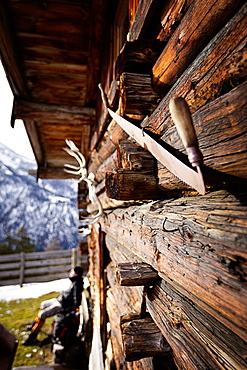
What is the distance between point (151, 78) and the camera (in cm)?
119

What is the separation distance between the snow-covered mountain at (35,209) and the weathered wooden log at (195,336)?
34167 mm

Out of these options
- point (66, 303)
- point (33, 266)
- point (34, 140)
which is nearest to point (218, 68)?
point (34, 140)

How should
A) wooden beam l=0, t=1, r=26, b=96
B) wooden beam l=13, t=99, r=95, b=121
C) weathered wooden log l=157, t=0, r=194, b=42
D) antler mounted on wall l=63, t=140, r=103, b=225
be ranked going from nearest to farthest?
weathered wooden log l=157, t=0, r=194, b=42
wooden beam l=0, t=1, r=26, b=96
antler mounted on wall l=63, t=140, r=103, b=225
wooden beam l=13, t=99, r=95, b=121

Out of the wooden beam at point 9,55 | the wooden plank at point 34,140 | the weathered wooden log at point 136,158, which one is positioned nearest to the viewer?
the weathered wooden log at point 136,158

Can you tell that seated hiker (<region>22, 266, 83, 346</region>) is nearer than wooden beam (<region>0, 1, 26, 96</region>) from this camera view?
No

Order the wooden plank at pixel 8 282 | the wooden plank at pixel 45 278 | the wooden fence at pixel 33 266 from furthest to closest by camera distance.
Result: the wooden plank at pixel 45 278
the wooden fence at pixel 33 266
the wooden plank at pixel 8 282

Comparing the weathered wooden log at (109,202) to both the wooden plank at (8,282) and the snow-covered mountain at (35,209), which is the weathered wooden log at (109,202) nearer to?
the wooden plank at (8,282)

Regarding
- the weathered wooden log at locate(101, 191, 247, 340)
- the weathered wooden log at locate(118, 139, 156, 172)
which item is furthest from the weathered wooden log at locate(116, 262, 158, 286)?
the weathered wooden log at locate(118, 139, 156, 172)

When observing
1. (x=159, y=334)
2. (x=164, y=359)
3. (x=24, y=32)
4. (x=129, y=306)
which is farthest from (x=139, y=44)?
(x=24, y=32)

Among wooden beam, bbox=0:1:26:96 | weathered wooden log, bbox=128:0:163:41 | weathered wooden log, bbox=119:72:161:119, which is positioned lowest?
weathered wooden log, bbox=119:72:161:119

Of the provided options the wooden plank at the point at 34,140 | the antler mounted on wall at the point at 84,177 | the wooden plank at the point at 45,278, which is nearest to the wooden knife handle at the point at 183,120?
the antler mounted on wall at the point at 84,177

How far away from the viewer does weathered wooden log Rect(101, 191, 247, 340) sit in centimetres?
54

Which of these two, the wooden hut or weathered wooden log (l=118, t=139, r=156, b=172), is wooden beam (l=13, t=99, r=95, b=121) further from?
weathered wooden log (l=118, t=139, r=156, b=172)

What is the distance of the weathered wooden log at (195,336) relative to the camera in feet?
2.02
